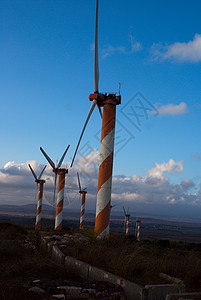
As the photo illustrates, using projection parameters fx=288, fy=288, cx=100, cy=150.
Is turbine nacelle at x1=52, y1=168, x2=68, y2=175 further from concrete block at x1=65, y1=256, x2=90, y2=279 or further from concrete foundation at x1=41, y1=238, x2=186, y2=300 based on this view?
concrete block at x1=65, y1=256, x2=90, y2=279

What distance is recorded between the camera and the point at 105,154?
46.5ft

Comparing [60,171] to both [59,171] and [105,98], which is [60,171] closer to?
[59,171]

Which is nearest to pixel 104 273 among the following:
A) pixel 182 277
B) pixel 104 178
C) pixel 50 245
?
pixel 182 277

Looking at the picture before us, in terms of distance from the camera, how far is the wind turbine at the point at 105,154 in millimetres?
13766

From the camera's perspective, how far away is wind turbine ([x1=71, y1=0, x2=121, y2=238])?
1377cm

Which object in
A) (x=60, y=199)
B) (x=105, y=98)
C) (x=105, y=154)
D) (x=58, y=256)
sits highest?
(x=105, y=98)

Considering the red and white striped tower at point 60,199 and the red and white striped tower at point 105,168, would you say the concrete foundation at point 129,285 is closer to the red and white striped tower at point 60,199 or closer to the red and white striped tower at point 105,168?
the red and white striped tower at point 105,168

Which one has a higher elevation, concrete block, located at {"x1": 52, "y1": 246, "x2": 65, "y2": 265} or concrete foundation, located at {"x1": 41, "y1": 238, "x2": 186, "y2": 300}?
concrete foundation, located at {"x1": 41, "y1": 238, "x2": 186, "y2": 300}

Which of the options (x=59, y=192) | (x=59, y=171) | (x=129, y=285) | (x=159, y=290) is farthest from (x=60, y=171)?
(x=159, y=290)

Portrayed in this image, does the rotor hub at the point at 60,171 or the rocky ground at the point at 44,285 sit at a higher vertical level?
the rotor hub at the point at 60,171

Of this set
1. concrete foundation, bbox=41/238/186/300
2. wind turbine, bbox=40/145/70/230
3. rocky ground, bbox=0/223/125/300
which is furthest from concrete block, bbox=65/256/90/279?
wind turbine, bbox=40/145/70/230

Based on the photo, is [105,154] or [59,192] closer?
[105,154]

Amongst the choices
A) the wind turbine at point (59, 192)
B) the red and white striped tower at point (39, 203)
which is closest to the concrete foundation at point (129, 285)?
the wind turbine at point (59, 192)

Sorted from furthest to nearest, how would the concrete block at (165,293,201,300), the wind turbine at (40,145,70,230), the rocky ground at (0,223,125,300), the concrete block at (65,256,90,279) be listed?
the wind turbine at (40,145,70,230)
the concrete block at (65,256,90,279)
the rocky ground at (0,223,125,300)
the concrete block at (165,293,201,300)
